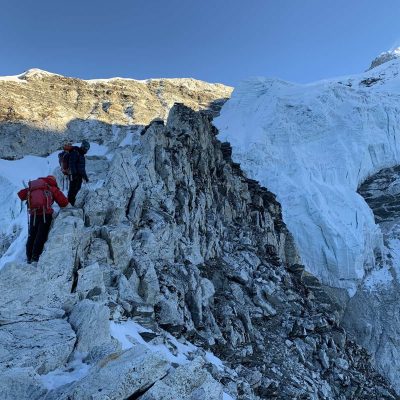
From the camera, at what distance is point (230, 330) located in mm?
17828

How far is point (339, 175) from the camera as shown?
4916 cm

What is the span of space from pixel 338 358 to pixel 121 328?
1496 cm

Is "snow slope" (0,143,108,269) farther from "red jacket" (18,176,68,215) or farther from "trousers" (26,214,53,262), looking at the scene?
"trousers" (26,214,53,262)

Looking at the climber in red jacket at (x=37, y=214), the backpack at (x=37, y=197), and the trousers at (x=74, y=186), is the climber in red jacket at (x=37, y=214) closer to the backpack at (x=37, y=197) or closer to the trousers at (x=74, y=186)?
the backpack at (x=37, y=197)

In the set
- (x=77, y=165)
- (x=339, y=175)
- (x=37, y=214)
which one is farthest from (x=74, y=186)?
(x=339, y=175)

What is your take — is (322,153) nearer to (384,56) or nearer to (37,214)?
(37,214)

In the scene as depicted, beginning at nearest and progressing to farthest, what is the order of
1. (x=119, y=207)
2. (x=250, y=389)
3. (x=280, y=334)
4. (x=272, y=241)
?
(x=250, y=389) < (x=119, y=207) < (x=280, y=334) < (x=272, y=241)

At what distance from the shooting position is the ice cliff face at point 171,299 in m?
6.93

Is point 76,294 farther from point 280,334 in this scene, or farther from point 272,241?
point 272,241

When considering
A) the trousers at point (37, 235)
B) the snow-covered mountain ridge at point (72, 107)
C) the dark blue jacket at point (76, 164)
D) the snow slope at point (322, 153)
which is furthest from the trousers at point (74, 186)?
the snow-covered mountain ridge at point (72, 107)

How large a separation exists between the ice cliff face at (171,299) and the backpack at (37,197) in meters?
0.76

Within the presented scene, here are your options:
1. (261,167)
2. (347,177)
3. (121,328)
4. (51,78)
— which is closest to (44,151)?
(51,78)

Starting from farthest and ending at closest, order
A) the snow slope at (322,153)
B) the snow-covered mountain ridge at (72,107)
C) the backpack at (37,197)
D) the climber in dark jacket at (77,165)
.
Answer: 1. the snow-covered mountain ridge at (72,107)
2. the snow slope at (322,153)
3. the climber in dark jacket at (77,165)
4. the backpack at (37,197)

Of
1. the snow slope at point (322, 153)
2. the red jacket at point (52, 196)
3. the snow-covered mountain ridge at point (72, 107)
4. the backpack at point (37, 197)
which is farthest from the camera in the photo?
the snow-covered mountain ridge at point (72, 107)
